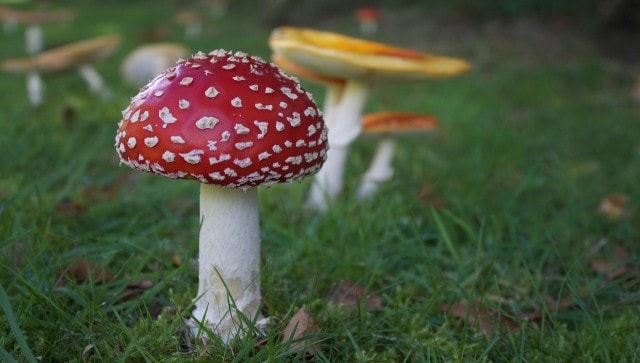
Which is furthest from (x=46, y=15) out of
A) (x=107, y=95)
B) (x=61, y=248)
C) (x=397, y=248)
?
(x=397, y=248)

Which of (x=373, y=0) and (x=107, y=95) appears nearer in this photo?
(x=107, y=95)

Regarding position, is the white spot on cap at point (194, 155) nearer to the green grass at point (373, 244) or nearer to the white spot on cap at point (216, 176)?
the white spot on cap at point (216, 176)

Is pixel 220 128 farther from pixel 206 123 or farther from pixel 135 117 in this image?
pixel 135 117

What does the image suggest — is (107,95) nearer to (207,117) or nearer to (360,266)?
(360,266)

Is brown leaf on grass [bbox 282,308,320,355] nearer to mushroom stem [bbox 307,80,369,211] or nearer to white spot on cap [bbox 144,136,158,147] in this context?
white spot on cap [bbox 144,136,158,147]

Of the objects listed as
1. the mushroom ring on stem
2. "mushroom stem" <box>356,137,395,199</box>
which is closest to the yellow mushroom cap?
the mushroom ring on stem

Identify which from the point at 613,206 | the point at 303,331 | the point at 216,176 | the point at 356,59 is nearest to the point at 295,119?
the point at 216,176

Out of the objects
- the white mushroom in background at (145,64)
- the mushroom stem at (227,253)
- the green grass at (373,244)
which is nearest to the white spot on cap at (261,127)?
the mushroom stem at (227,253)
